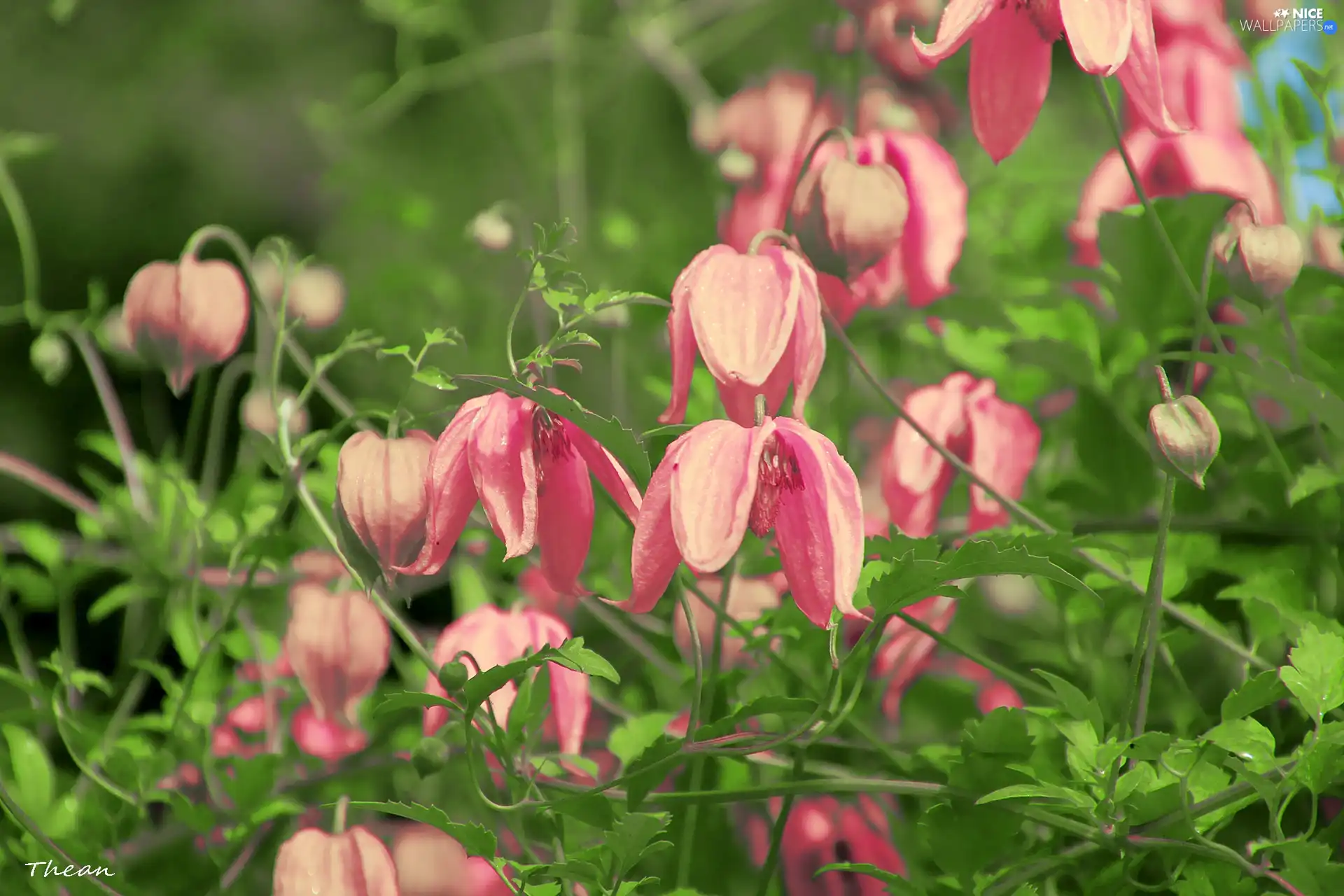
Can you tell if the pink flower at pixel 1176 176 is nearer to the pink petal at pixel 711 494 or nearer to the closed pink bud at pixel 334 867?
the pink petal at pixel 711 494

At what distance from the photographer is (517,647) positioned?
1.99 ft

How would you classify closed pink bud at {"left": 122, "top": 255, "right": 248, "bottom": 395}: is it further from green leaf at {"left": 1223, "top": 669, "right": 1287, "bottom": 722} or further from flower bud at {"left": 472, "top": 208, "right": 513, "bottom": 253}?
green leaf at {"left": 1223, "top": 669, "right": 1287, "bottom": 722}

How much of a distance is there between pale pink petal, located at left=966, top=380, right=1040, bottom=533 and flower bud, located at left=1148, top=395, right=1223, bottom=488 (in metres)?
0.18

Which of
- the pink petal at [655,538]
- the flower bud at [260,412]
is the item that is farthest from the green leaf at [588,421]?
the flower bud at [260,412]

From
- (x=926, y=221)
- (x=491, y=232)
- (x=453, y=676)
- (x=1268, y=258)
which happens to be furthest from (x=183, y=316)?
(x=1268, y=258)

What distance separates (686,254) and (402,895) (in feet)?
1.83

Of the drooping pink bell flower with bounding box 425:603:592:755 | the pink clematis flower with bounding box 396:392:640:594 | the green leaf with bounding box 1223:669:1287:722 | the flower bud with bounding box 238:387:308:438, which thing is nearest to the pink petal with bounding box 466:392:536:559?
the pink clematis flower with bounding box 396:392:640:594

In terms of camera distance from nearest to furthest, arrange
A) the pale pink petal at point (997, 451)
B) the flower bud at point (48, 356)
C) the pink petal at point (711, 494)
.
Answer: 1. the pink petal at point (711, 494)
2. the pale pink petal at point (997, 451)
3. the flower bud at point (48, 356)

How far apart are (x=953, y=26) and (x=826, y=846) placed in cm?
40

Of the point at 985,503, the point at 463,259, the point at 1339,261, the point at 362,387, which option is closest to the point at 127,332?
the point at 985,503

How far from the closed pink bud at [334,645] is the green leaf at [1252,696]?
0.40 m

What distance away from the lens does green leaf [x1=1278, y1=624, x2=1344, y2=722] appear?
0.46m

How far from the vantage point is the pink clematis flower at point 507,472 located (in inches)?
18.5

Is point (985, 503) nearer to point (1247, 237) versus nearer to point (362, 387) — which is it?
point (1247, 237)
